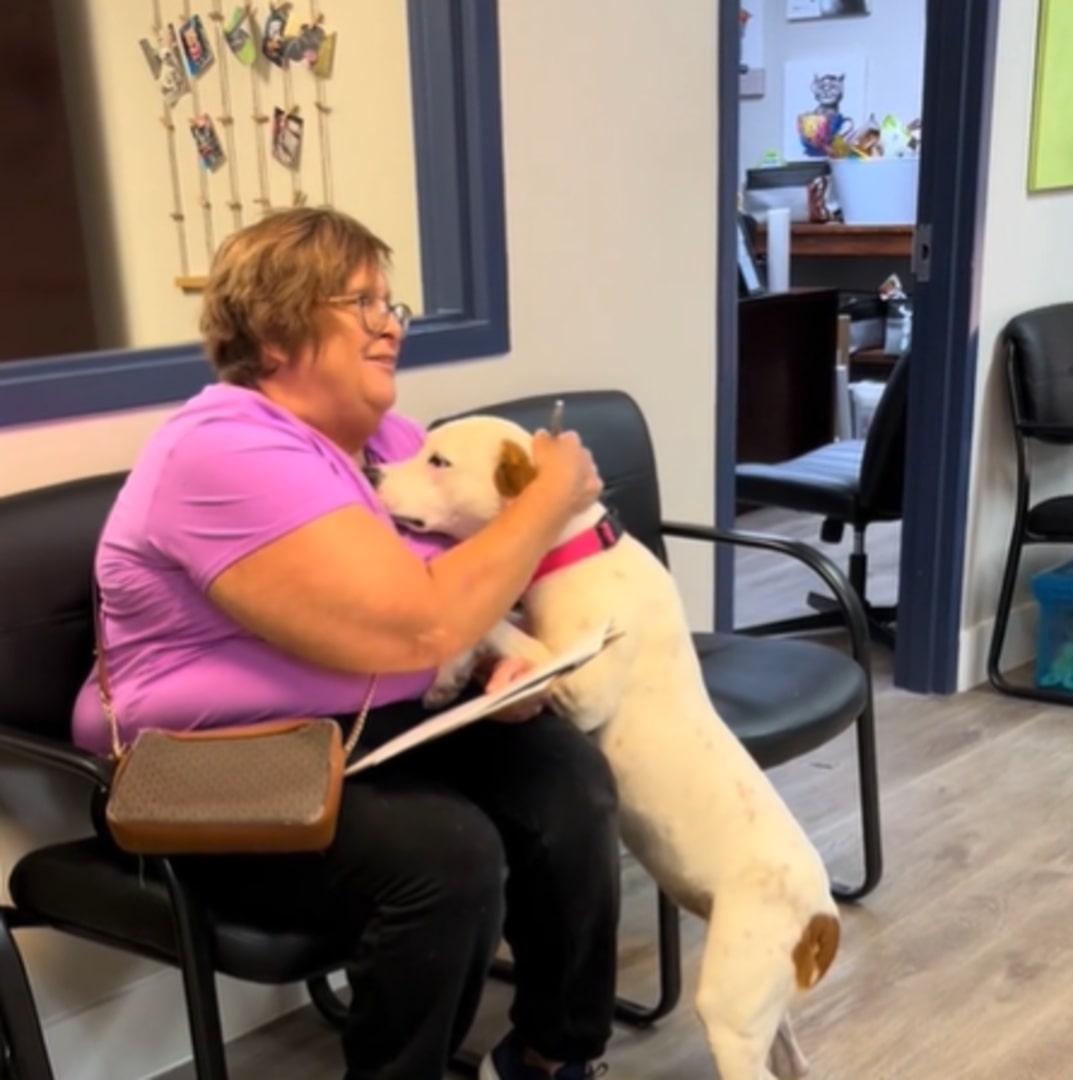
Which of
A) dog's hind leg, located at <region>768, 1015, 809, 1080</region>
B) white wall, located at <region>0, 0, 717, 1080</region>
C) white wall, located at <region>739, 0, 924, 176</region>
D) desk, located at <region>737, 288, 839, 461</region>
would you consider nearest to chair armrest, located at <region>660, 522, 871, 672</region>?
white wall, located at <region>0, 0, 717, 1080</region>

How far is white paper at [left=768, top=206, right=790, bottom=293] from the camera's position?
4.85 metres

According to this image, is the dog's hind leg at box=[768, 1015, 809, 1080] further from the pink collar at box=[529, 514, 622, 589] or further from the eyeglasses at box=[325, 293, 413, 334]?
the eyeglasses at box=[325, 293, 413, 334]

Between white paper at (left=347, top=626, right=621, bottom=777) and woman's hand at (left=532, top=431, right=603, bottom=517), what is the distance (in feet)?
0.57

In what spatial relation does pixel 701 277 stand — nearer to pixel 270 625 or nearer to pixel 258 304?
pixel 258 304

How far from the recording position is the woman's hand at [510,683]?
1.55m

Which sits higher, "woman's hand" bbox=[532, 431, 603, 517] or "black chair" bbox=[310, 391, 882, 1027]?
"woman's hand" bbox=[532, 431, 603, 517]

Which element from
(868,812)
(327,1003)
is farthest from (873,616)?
(327,1003)

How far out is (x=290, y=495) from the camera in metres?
1.38

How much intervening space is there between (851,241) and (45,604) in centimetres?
426

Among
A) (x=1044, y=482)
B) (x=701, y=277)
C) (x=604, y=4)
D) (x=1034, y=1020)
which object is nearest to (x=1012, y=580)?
(x=1044, y=482)

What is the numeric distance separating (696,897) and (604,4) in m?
1.45

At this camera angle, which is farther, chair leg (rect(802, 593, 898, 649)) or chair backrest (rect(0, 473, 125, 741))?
chair leg (rect(802, 593, 898, 649))

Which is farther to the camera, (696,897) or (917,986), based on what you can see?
(917,986)

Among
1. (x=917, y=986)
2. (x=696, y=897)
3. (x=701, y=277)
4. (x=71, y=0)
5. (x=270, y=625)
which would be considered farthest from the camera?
(x=71, y=0)
